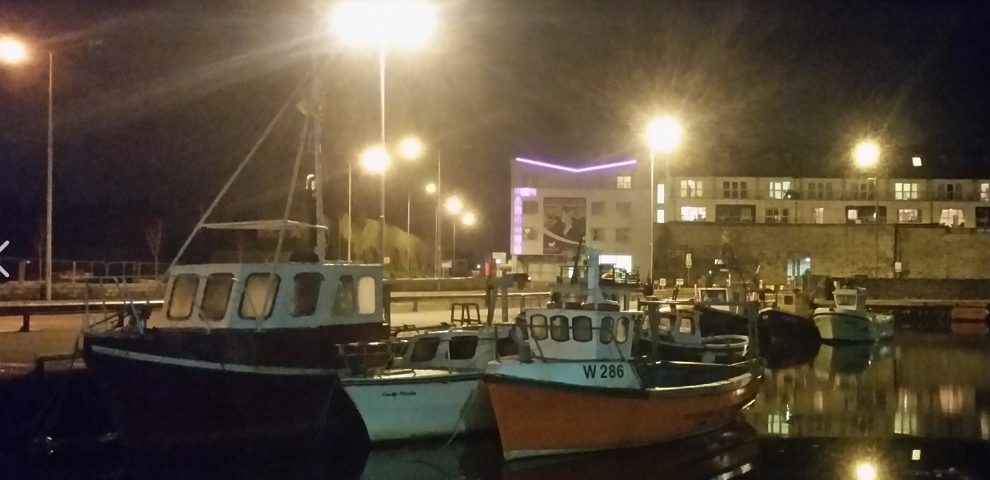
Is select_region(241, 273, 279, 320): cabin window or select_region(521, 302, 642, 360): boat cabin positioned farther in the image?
select_region(521, 302, 642, 360): boat cabin

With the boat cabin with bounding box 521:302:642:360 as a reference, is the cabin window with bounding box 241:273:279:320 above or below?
above

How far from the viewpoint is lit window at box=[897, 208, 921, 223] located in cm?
7969

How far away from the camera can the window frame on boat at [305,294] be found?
60.6 feet

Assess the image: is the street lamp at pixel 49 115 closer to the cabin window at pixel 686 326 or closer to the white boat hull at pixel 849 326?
the cabin window at pixel 686 326

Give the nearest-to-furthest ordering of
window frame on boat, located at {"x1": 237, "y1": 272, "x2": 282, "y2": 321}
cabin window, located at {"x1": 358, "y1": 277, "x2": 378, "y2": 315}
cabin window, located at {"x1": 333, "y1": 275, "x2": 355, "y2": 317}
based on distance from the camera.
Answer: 1. window frame on boat, located at {"x1": 237, "y1": 272, "x2": 282, "y2": 321}
2. cabin window, located at {"x1": 333, "y1": 275, "x2": 355, "y2": 317}
3. cabin window, located at {"x1": 358, "y1": 277, "x2": 378, "y2": 315}

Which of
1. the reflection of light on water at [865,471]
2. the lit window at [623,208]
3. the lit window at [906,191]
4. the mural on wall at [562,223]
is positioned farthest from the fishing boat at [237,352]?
the lit window at [906,191]

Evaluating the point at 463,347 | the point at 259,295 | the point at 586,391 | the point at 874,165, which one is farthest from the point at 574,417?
the point at 874,165

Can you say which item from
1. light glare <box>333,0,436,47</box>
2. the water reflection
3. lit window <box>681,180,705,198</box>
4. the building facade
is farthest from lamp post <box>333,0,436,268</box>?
lit window <box>681,180,705,198</box>

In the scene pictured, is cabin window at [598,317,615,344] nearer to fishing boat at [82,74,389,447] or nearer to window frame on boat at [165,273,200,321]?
fishing boat at [82,74,389,447]

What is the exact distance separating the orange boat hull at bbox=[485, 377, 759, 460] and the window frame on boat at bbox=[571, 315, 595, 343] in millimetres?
1479

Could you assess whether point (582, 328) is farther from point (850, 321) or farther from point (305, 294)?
point (850, 321)

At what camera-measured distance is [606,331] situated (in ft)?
61.5

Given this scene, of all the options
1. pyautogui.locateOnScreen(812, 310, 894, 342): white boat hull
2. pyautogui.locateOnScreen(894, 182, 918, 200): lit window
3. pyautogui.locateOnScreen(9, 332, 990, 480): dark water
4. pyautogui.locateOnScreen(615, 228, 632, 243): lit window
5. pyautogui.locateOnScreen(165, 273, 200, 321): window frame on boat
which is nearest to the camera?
pyautogui.locateOnScreen(9, 332, 990, 480): dark water

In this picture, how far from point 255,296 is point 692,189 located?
64851 mm
